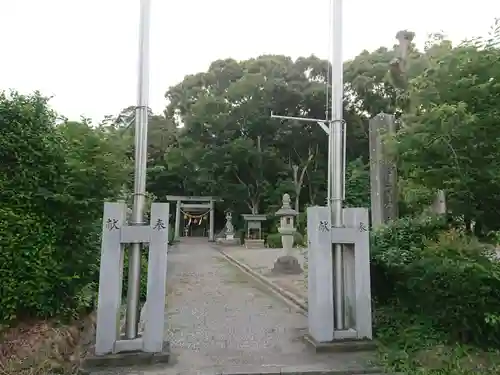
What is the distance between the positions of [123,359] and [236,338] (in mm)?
1508

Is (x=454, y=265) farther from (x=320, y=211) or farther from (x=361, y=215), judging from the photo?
(x=320, y=211)

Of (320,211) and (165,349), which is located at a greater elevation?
(320,211)

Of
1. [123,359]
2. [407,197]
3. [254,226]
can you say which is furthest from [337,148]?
[254,226]

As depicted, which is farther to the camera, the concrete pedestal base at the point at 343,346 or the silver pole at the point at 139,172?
the concrete pedestal base at the point at 343,346

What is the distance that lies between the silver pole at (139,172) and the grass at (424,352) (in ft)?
8.22

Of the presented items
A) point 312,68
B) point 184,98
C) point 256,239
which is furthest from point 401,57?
point 184,98

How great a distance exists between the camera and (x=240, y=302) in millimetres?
7500

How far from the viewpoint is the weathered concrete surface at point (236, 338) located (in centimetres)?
390

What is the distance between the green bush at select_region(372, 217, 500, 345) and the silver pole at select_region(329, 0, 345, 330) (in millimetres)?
643

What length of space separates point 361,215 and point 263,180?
23.6 m

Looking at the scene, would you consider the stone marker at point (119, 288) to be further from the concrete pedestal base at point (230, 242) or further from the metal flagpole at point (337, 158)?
the concrete pedestal base at point (230, 242)

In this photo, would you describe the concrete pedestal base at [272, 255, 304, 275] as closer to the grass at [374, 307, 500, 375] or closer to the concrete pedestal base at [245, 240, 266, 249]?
the grass at [374, 307, 500, 375]

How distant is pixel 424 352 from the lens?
12.8 feet

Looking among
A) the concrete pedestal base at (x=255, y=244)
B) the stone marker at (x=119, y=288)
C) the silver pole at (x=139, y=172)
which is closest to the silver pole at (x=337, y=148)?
the stone marker at (x=119, y=288)
